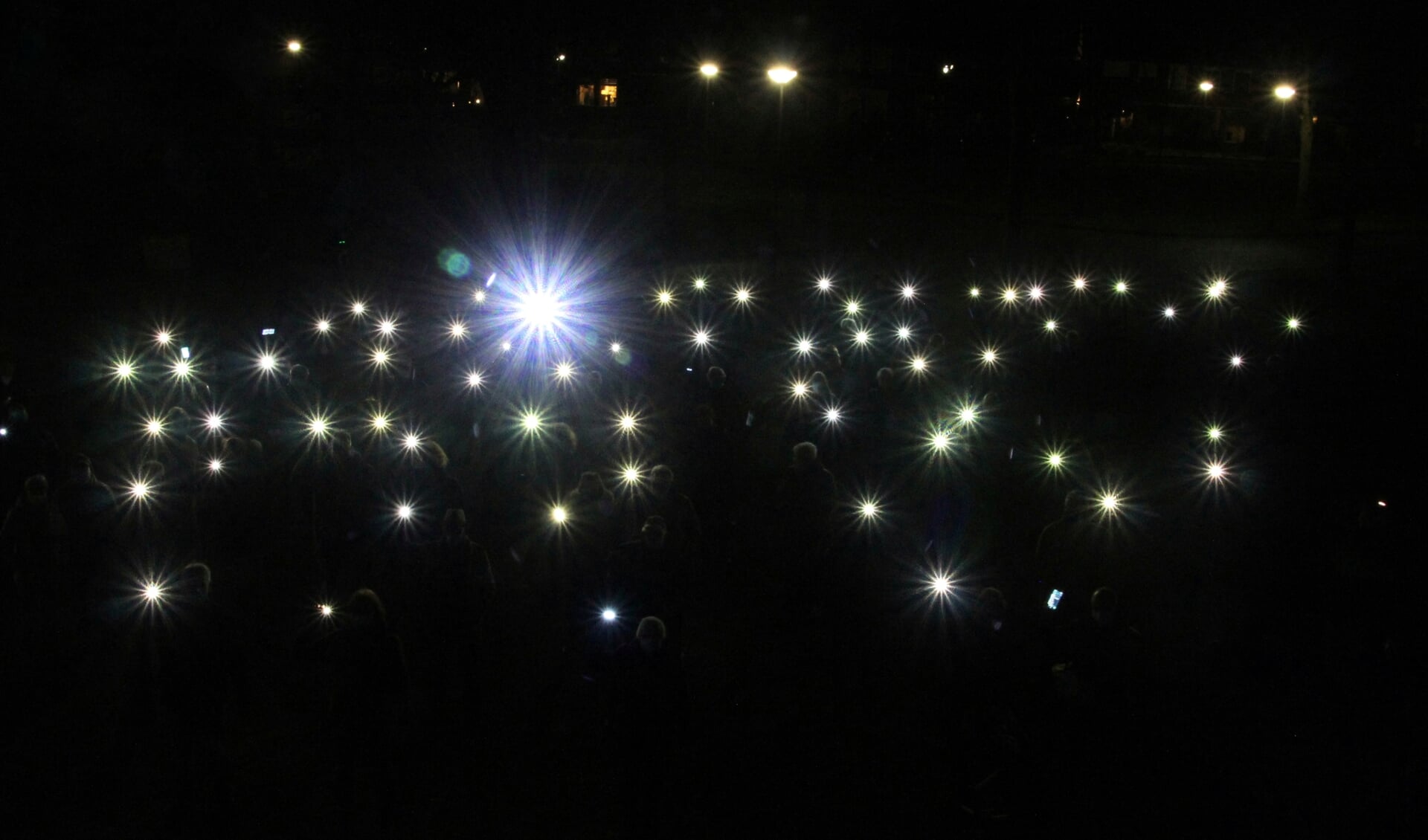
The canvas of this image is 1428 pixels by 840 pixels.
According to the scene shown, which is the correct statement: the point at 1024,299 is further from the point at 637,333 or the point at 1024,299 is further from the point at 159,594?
the point at 159,594

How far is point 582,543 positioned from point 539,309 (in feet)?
23.6

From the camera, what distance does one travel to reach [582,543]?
6.84 metres

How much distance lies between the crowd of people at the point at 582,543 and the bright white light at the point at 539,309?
1.06 metres

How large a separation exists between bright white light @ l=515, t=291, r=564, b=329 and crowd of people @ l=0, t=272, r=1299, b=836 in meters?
1.06

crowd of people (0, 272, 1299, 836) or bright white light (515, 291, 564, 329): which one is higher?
bright white light (515, 291, 564, 329)

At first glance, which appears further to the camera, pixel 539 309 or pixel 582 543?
pixel 539 309

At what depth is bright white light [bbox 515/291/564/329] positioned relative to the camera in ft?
42.9

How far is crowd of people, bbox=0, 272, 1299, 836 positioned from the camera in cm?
501

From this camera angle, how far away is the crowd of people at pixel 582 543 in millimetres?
5012

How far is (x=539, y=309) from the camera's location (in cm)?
1347

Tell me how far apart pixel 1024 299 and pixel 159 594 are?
41.0 ft

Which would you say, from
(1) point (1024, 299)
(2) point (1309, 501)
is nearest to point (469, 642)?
(2) point (1309, 501)

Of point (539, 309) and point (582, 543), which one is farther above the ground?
point (539, 309)

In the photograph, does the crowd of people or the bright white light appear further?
the bright white light
